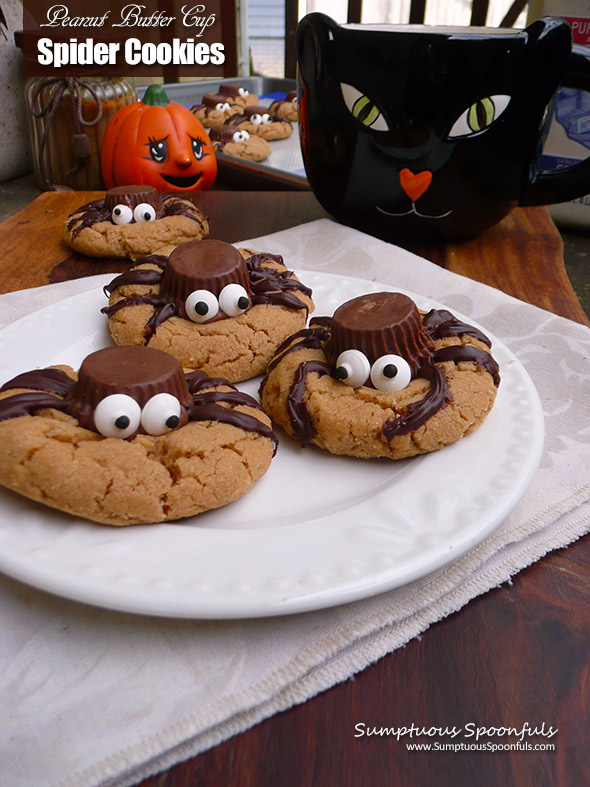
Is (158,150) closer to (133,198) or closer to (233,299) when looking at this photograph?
(133,198)

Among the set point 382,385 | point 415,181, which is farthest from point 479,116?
point 382,385

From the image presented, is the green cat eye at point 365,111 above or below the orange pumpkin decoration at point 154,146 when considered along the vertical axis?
above

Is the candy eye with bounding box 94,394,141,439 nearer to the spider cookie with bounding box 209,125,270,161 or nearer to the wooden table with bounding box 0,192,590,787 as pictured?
the wooden table with bounding box 0,192,590,787

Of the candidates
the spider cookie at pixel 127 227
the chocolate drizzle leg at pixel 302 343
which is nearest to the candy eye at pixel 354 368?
the chocolate drizzle leg at pixel 302 343

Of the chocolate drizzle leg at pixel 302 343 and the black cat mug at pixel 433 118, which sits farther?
the black cat mug at pixel 433 118

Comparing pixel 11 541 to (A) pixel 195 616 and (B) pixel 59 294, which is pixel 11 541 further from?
(B) pixel 59 294

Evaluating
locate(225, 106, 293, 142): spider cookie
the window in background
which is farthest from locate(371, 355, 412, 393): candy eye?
the window in background

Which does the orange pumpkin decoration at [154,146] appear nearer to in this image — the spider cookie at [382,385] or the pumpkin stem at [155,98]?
the pumpkin stem at [155,98]
